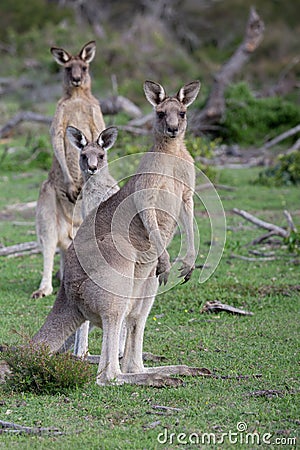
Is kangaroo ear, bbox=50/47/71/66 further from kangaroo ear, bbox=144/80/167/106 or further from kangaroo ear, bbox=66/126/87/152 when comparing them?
kangaroo ear, bbox=144/80/167/106

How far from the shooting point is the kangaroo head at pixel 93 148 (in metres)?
4.85

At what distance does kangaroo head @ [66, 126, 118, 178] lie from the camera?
15.9 ft

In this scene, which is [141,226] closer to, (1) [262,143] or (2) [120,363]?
(2) [120,363]

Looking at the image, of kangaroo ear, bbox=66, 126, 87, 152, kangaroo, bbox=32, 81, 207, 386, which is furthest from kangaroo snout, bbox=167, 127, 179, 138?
kangaroo ear, bbox=66, 126, 87, 152

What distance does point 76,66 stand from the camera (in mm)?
6152

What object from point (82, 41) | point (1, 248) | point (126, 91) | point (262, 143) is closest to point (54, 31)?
point (82, 41)

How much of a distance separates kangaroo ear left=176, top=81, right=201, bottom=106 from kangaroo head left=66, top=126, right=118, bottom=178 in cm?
61

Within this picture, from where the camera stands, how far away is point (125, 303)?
3869 millimetres

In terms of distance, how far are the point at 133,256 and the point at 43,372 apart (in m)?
0.75

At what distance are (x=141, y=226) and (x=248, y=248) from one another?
316 centimetres

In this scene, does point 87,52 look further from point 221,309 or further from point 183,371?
point 183,371

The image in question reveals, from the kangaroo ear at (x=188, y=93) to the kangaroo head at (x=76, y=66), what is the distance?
1.88 m

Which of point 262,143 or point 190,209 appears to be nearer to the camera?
point 190,209

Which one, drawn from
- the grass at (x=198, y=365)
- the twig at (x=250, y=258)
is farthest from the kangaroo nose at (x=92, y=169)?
the twig at (x=250, y=258)
